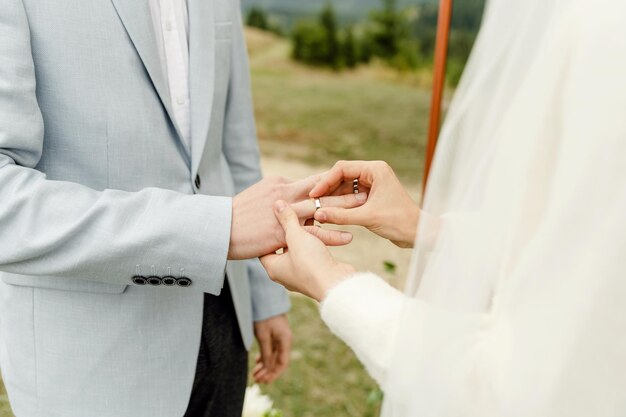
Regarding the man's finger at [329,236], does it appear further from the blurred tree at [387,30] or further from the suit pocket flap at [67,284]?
the blurred tree at [387,30]

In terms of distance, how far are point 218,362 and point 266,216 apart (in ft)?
1.56

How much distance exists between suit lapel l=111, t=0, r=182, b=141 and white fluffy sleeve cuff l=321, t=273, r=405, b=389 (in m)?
0.51

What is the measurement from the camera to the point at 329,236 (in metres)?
1.29

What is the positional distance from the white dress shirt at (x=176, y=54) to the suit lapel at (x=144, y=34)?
85 millimetres

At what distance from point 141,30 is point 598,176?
0.84 meters

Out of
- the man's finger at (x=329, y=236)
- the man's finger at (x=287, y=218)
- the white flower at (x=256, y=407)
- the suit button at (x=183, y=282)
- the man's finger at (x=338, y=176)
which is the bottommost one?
the white flower at (x=256, y=407)

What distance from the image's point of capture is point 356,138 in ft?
19.8

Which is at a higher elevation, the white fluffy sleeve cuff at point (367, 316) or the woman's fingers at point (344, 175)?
the woman's fingers at point (344, 175)

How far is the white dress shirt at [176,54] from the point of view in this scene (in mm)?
1312

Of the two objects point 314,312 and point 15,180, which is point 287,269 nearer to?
point 15,180

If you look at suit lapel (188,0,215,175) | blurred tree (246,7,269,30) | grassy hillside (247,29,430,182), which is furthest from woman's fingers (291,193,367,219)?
blurred tree (246,7,269,30)

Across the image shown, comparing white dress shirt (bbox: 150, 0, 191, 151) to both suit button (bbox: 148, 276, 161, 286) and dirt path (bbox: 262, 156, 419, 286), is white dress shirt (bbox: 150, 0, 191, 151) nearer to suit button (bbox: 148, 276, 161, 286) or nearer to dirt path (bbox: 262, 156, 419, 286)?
suit button (bbox: 148, 276, 161, 286)

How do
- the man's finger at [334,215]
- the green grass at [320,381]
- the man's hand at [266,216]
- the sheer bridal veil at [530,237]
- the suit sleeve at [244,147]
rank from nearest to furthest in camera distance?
the sheer bridal veil at [530,237], the man's hand at [266,216], the man's finger at [334,215], the suit sleeve at [244,147], the green grass at [320,381]

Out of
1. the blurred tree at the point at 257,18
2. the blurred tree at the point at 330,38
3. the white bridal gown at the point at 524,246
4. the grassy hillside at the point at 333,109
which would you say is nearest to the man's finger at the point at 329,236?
the white bridal gown at the point at 524,246
